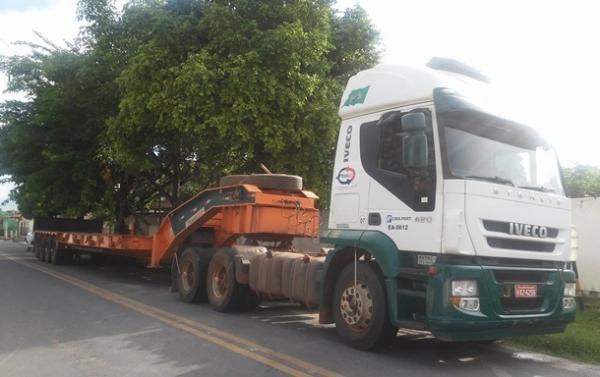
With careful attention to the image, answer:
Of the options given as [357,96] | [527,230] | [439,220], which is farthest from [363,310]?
[357,96]

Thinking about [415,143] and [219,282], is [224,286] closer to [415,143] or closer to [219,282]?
[219,282]

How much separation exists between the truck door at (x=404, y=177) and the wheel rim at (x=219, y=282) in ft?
13.3

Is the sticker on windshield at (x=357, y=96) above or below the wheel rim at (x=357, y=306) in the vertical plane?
above

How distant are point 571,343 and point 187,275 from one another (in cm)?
679

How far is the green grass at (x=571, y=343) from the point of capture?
7307mm

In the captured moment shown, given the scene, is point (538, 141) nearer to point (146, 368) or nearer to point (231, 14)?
point (146, 368)

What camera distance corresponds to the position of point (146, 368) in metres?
6.10

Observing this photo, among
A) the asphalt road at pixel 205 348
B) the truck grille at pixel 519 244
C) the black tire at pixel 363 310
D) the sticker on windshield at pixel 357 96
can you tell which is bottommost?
the asphalt road at pixel 205 348

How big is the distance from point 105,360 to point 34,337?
1.75 m

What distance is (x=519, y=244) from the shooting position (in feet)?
20.6

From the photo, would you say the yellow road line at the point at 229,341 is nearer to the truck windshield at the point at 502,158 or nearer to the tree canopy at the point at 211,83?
the truck windshield at the point at 502,158

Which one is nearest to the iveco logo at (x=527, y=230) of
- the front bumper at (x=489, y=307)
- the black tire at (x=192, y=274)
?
the front bumper at (x=489, y=307)

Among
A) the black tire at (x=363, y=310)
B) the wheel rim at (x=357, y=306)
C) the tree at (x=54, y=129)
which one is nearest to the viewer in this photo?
the black tire at (x=363, y=310)

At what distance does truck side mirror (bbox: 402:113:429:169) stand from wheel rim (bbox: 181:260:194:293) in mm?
6057
